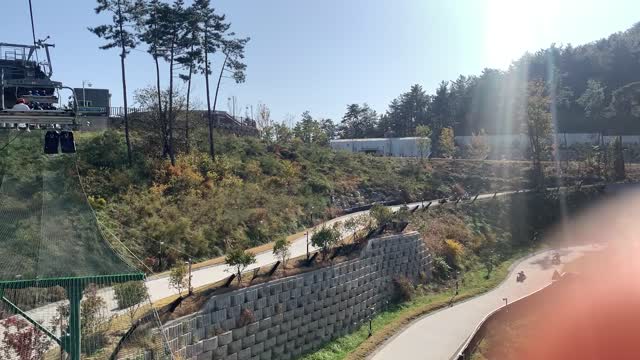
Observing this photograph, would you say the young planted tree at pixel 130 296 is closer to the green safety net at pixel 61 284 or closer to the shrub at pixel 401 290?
the green safety net at pixel 61 284

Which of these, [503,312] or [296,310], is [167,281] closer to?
[296,310]

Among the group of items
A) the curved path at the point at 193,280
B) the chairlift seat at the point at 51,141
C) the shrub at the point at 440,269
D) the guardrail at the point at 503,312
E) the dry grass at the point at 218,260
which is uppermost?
the chairlift seat at the point at 51,141

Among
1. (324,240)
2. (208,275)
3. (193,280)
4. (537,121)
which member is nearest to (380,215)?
(324,240)

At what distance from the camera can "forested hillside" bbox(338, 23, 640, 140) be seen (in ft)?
252

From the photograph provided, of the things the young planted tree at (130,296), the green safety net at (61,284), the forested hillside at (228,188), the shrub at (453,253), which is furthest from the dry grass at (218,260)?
the shrub at (453,253)

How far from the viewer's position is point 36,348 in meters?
9.09

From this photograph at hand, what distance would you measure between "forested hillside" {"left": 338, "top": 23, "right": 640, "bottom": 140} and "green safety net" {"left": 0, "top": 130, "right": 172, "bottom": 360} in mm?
63537

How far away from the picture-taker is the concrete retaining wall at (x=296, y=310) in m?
12.9

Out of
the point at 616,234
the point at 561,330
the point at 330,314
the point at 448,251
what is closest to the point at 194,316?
the point at 330,314

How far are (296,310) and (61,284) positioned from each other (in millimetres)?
8777

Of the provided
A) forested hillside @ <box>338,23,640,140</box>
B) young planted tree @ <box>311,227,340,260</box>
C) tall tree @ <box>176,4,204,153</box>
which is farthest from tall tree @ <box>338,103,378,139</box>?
young planted tree @ <box>311,227,340,260</box>

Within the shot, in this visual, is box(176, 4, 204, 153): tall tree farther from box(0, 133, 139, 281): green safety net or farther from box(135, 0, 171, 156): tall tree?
box(0, 133, 139, 281): green safety net

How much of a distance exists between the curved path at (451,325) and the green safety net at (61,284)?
8240 millimetres

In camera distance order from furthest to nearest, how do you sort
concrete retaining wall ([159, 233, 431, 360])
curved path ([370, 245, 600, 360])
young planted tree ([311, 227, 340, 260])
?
1. young planted tree ([311, 227, 340, 260])
2. curved path ([370, 245, 600, 360])
3. concrete retaining wall ([159, 233, 431, 360])
